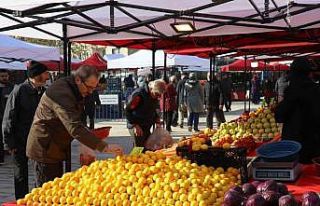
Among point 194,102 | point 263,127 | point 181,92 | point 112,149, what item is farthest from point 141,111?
point 181,92

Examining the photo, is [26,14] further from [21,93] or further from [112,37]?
[112,37]

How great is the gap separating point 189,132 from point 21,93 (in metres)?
9.19

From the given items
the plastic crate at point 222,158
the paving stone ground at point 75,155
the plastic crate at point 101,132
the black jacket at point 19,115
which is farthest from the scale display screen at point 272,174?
the paving stone ground at point 75,155

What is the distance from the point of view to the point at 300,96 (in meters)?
4.48

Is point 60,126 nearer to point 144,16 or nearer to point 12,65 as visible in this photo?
point 144,16

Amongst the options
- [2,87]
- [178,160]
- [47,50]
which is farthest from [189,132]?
[178,160]

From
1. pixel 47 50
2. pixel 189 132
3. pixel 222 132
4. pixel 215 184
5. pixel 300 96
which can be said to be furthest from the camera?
pixel 189 132

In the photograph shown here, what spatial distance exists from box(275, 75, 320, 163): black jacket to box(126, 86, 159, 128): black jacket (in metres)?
2.57

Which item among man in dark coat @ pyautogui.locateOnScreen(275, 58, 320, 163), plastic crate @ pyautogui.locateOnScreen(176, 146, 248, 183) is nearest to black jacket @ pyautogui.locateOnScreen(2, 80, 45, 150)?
plastic crate @ pyautogui.locateOnScreen(176, 146, 248, 183)

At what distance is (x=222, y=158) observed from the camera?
3.99 meters

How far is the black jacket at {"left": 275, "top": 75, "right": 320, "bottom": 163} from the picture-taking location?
4.46 m

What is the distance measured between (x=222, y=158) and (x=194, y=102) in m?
10.4

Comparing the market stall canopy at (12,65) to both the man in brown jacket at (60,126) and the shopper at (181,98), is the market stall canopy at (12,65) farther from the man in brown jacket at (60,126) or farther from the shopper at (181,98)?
the man in brown jacket at (60,126)

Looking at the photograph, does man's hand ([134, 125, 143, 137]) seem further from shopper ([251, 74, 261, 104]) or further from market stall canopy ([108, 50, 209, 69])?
shopper ([251, 74, 261, 104])
